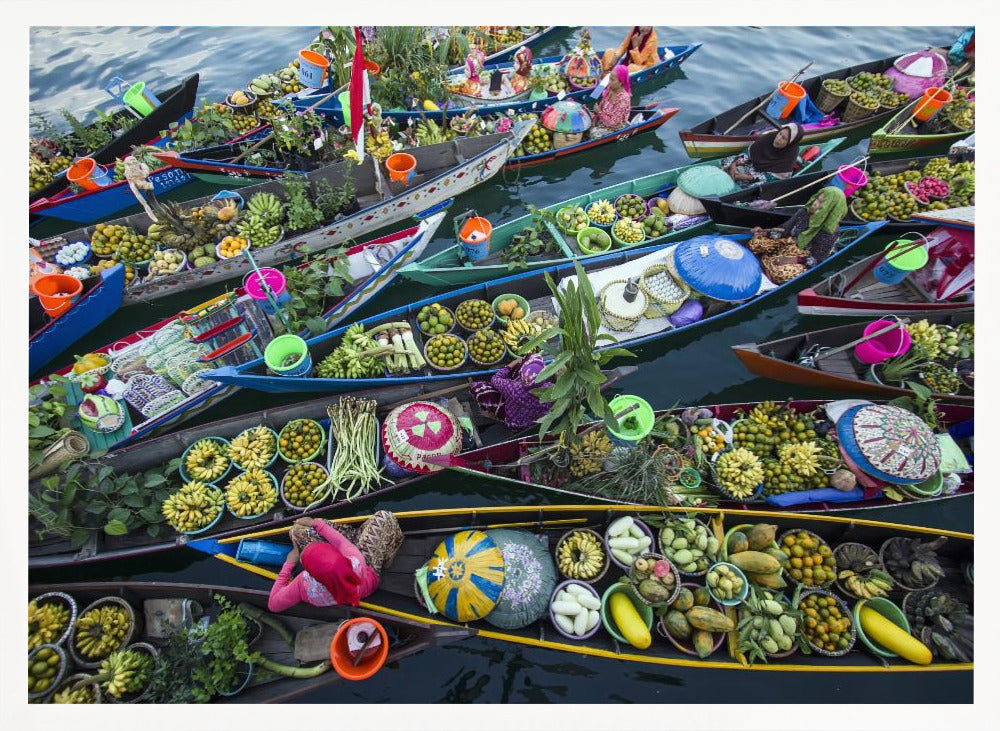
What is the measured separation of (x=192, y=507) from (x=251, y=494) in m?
0.94

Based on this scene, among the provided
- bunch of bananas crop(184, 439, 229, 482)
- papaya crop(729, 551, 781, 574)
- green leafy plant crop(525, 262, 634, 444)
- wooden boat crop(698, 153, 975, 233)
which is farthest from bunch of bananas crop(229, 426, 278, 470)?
wooden boat crop(698, 153, 975, 233)

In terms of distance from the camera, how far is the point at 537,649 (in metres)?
7.74

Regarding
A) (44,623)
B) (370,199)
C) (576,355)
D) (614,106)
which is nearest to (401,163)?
(370,199)

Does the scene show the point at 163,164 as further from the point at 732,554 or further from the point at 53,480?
the point at 732,554

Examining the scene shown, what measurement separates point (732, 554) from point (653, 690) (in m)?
2.49

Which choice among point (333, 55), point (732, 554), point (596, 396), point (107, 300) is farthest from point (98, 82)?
point (732, 554)

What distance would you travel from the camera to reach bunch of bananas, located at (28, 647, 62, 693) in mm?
6379

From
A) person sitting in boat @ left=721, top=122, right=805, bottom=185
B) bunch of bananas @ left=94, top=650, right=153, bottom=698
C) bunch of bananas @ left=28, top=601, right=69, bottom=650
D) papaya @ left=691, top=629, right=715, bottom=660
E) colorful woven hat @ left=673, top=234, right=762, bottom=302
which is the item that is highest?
person sitting in boat @ left=721, top=122, right=805, bottom=185

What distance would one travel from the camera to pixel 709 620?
6465 mm

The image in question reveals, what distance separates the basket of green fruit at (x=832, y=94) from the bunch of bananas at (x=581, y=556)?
16.0m

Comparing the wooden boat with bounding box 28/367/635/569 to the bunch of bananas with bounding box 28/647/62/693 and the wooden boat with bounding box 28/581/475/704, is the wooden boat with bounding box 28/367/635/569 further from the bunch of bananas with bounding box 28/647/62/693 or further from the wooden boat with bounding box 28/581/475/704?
the bunch of bananas with bounding box 28/647/62/693

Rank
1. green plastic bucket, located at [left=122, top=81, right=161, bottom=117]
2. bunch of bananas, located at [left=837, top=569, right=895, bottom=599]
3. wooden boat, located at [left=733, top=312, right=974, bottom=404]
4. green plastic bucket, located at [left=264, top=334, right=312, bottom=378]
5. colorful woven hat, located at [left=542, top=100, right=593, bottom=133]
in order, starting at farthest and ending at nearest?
1. colorful woven hat, located at [left=542, top=100, right=593, bottom=133]
2. green plastic bucket, located at [left=122, top=81, right=161, bottom=117]
3. wooden boat, located at [left=733, top=312, right=974, bottom=404]
4. green plastic bucket, located at [left=264, top=334, right=312, bottom=378]
5. bunch of bananas, located at [left=837, top=569, right=895, bottom=599]

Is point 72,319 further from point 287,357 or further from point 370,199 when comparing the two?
point 370,199

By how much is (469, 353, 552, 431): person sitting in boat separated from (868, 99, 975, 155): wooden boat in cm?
1348
